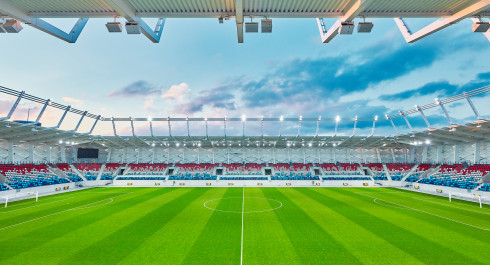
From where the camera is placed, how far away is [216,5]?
5.99m

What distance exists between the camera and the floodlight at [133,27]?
590cm

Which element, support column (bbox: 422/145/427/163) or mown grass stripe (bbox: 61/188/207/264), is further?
support column (bbox: 422/145/427/163)

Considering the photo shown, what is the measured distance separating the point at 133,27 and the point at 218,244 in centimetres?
989

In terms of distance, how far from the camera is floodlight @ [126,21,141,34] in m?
5.90

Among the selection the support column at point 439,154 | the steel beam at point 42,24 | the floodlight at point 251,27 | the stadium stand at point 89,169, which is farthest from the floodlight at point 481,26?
the stadium stand at point 89,169

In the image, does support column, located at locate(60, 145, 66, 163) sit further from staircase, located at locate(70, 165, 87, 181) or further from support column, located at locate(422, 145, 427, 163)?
Answer: support column, located at locate(422, 145, 427, 163)

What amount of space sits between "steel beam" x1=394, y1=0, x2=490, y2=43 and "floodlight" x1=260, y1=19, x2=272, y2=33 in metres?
4.40

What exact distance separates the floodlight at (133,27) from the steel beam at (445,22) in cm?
783

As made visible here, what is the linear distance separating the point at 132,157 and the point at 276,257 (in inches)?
1926

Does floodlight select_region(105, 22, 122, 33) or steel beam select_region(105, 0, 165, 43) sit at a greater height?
steel beam select_region(105, 0, 165, 43)

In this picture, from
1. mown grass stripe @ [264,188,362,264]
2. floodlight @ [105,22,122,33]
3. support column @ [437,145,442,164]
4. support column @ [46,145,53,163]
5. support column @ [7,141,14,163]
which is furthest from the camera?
support column @ [437,145,442,164]

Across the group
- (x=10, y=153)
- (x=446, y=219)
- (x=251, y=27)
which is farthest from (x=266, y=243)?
(x=10, y=153)

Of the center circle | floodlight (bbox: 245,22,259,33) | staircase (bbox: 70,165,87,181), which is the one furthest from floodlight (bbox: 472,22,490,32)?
staircase (bbox: 70,165,87,181)

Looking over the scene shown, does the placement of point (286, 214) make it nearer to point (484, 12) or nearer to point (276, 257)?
point (276, 257)
